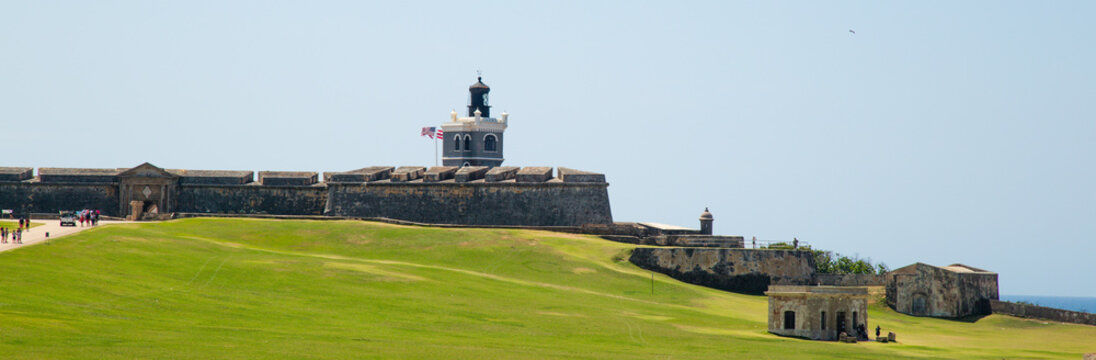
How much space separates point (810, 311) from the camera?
45125 millimetres

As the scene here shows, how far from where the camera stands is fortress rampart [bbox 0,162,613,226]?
73062mm

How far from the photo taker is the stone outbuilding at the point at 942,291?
5869cm

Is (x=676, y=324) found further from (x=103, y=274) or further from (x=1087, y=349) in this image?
(x=103, y=274)

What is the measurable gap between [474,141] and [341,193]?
25273 millimetres

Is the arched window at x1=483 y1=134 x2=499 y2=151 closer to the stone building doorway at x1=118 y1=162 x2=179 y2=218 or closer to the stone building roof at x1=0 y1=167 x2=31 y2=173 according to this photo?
the stone building doorway at x1=118 y1=162 x2=179 y2=218

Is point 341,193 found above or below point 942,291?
above

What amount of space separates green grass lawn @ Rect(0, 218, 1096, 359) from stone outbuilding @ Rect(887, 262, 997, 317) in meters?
1.35

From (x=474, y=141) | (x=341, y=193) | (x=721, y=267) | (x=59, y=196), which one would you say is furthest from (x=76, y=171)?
(x=721, y=267)

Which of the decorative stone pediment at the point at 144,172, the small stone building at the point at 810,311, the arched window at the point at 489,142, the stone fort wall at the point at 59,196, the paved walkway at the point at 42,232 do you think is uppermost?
the arched window at the point at 489,142

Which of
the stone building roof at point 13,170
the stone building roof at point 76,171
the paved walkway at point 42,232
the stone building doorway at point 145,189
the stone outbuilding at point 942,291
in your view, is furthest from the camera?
the stone building roof at point 13,170

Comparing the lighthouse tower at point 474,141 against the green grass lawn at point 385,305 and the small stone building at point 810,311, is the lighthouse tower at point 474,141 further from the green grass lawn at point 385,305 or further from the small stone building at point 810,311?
the small stone building at point 810,311

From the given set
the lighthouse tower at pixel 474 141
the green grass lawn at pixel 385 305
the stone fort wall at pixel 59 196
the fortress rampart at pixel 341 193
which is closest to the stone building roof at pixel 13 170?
the fortress rampart at pixel 341 193

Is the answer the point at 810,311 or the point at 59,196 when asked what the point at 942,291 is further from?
the point at 59,196

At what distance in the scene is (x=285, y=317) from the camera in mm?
37781
